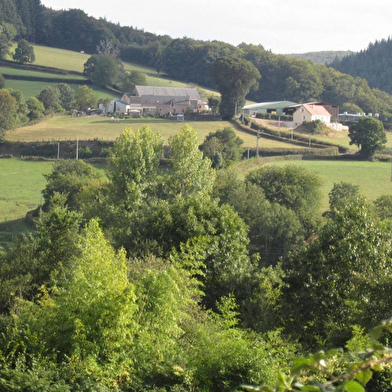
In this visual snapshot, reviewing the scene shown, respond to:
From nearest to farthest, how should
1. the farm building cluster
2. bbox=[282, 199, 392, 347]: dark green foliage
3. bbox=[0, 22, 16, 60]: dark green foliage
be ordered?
bbox=[282, 199, 392, 347]: dark green foliage, the farm building cluster, bbox=[0, 22, 16, 60]: dark green foliage

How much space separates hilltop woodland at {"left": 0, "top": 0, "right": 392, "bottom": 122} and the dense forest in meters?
2.18

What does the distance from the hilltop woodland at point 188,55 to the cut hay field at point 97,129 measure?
25418mm

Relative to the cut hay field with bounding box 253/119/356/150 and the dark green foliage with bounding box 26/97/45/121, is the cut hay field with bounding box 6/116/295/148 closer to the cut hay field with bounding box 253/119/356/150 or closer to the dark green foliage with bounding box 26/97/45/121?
the dark green foliage with bounding box 26/97/45/121

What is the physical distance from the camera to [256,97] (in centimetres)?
13262

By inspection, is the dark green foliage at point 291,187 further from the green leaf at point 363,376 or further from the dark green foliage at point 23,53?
the dark green foliage at point 23,53

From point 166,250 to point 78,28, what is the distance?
477 feet

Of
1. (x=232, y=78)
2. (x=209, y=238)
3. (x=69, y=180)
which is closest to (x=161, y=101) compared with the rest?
(x=232, y=78)

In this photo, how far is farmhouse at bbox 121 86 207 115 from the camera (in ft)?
332

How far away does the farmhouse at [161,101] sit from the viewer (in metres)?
101

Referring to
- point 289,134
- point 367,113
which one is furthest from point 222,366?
point 367,113

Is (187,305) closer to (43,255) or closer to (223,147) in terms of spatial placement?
(43,255)

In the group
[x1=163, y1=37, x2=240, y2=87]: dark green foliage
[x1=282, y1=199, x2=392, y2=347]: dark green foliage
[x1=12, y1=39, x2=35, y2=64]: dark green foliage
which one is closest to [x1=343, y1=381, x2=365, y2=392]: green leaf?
[x1=282, y1=199, x2=392, y2=347]: dark green foliage

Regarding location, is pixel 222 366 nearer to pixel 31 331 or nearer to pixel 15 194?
pixel 31 331

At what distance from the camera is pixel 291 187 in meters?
43.5
